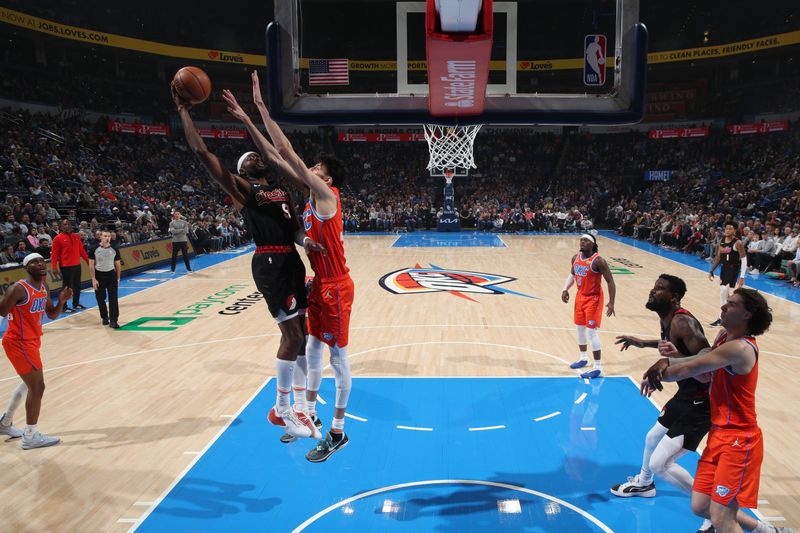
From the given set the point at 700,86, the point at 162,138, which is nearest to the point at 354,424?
the point at 162,138

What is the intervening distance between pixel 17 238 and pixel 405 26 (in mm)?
12327

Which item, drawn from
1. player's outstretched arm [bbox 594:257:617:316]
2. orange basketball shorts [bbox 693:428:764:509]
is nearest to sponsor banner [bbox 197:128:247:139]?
player's outstretched arm [bbox 594:257:617:316]

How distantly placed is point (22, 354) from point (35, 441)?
82 centimetres

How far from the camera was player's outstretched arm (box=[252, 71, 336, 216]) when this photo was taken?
12.2 ft

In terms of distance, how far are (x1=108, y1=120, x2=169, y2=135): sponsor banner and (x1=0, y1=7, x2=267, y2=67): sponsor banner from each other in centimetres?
372

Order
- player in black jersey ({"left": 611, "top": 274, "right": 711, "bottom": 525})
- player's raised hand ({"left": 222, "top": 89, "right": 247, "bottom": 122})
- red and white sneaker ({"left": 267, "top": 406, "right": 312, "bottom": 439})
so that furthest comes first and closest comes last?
red and white sneaker ({"left": 267, "top": 406, "right": 312, "bottom": 439}), player's raised hand ({"left": 222, "top": 89, "right": 247, "bottom": 122}), player in black jersey ({"left": 611, "top": 274, "right": 711, "bottom": 525})

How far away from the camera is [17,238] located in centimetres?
1404

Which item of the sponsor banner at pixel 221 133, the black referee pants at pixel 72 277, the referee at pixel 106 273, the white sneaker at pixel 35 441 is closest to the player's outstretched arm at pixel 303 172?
the white sneaker at pixel 35 441

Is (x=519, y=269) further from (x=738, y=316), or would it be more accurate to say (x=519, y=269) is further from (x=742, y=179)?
(x=742, y=179)

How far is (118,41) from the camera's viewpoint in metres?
27.4

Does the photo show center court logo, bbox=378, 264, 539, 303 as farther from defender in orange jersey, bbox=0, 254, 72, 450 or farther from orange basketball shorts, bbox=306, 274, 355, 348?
defender in orange jersey, bbox=0, 254, 72, 450

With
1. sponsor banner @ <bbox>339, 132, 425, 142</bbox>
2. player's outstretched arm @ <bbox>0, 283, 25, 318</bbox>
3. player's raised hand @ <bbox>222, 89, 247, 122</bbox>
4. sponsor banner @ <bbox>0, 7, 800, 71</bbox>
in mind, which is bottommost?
player's outstretched arm @ <bbox>0, 283, 25, 318</bbox>

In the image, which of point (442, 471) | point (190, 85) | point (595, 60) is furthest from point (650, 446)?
point (595, 60)

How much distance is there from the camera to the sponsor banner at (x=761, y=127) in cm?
2750
